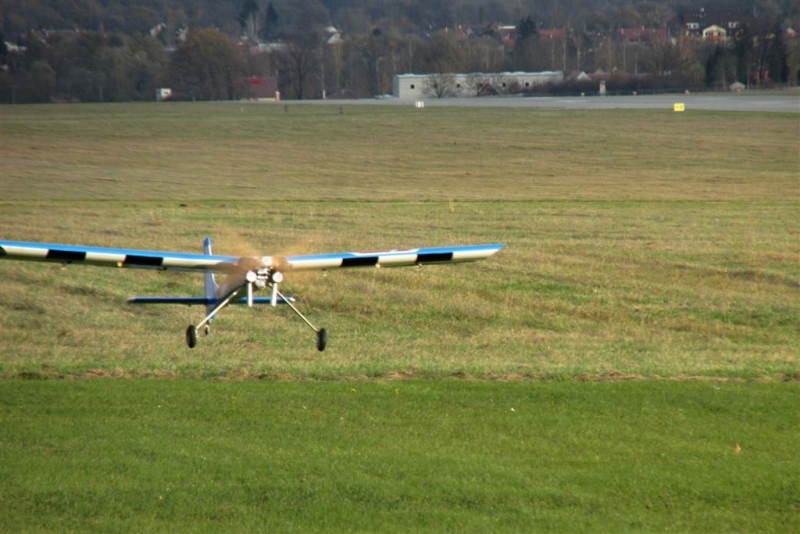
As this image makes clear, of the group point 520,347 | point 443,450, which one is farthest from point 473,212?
point 443,450

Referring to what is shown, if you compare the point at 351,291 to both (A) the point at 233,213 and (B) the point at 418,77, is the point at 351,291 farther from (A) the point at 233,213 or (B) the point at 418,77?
(B) the point at 418,77

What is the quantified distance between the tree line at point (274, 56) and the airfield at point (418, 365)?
2423 cm

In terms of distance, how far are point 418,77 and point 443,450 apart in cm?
11460

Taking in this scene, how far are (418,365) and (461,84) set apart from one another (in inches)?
4269

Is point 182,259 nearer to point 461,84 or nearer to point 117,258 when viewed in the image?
point 117,258

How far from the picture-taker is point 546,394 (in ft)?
38.4

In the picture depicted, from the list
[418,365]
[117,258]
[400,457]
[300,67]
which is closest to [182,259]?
[117,258]

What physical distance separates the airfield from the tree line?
24225mm

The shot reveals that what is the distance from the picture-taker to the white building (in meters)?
117

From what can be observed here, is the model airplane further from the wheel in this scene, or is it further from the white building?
the white building

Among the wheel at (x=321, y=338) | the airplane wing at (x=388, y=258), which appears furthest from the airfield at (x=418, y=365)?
the airplane wing at (x=388, y=258)

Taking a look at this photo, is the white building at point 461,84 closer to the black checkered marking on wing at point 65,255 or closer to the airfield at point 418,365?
the airfield at point 418,365

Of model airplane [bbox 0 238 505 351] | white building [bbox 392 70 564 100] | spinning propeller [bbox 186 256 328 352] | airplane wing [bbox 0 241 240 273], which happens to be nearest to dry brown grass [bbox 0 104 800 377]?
model airplane [bbox 0 238 505 351]

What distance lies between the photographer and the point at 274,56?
126 m
